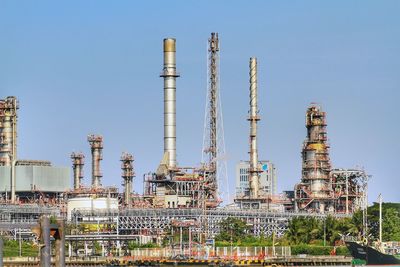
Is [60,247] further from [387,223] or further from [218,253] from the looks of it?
[387,223]

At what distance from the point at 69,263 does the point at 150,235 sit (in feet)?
169

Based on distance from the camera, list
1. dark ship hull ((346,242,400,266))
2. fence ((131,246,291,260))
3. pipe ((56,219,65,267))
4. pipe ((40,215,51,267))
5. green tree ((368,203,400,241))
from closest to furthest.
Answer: pipe ((40,215,51,267))
pipe ((56,219,65,267))
dark ship hull ((346,242,400,266))
fence ((131,246,291,260))
green tree ((368,203,400,241))

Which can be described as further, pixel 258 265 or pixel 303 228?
pixel 303 228

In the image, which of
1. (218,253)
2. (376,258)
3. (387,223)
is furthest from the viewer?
(387,223)

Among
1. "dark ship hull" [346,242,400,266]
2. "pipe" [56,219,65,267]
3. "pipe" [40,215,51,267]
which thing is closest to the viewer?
"pipe" [40,215,51,267]

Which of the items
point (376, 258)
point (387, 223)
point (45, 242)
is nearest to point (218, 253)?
point (387, 223)

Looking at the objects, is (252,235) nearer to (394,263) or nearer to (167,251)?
(167,251)

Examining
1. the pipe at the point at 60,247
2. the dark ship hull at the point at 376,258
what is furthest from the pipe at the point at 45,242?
the dark ship hull at the point at 376,258

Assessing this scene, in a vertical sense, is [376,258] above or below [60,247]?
below

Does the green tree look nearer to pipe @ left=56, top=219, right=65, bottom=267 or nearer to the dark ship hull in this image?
the dark ship hull

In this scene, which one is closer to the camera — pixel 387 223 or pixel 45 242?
pixel 45 242

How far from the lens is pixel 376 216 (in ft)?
582

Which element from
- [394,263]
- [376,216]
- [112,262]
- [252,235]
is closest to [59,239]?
[394,263]

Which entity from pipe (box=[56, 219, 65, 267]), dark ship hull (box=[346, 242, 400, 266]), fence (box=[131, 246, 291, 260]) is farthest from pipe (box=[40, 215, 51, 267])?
fence (box=[131, 246, 291, 260])
